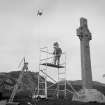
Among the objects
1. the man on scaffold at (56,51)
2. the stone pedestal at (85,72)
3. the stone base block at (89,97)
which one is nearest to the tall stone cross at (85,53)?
the stone pedestal at (85,72)

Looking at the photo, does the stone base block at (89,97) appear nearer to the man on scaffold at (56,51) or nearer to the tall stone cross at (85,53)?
the tall stone cross at (85,53)

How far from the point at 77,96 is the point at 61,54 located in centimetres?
597

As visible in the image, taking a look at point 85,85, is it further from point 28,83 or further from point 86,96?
point 28,83

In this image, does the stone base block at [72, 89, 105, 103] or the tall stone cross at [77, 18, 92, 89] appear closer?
the stone base block at [72, 89, 105, 103]

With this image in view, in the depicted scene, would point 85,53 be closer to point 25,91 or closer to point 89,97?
point 89,97

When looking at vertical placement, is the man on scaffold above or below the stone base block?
above

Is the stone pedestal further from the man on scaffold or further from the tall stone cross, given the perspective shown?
the man on scaffold

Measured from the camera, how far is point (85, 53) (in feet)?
66.8

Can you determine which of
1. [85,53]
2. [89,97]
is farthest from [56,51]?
[89,97]

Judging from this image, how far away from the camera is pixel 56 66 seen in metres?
24.3

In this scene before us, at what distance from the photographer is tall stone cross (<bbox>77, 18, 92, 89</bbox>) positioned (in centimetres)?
1983

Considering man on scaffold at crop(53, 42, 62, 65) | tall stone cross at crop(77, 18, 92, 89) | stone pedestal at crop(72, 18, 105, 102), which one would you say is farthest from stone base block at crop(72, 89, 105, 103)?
man on scaffold at crop(53, 42, 62, 65)

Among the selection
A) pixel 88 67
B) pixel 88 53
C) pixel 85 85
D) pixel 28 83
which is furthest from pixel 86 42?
pixel 28 83

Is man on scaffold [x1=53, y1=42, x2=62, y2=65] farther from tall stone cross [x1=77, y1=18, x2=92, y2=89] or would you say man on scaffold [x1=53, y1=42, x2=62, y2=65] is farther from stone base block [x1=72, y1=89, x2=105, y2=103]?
stone base block [x1=72, y1=89, x2=105, y2=103]
